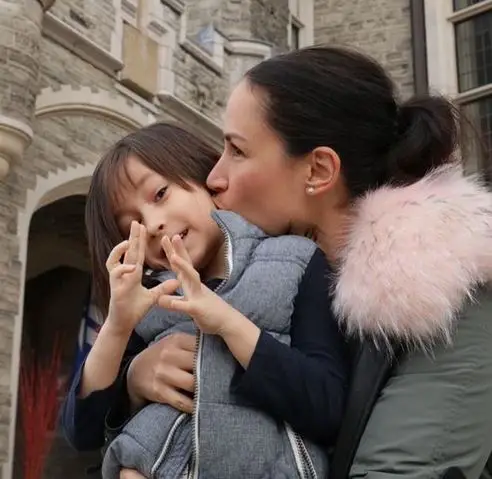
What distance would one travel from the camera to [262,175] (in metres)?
1.26

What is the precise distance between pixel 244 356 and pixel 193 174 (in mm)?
435

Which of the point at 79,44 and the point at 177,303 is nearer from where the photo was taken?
the point at 177,303

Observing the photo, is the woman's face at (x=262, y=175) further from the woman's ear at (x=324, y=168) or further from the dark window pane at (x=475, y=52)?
the dark window pane at (x=475, y=52)

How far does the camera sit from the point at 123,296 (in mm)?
1189

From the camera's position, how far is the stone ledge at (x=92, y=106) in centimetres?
503

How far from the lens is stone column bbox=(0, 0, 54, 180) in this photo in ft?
14.6

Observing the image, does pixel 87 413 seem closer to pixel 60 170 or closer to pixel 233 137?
pixel 233 137

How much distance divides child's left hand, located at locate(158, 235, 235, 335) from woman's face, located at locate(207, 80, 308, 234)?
178 millimetres

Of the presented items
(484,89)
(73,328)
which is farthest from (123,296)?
(484,89)

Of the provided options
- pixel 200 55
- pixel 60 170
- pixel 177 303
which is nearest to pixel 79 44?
pixel 60 170

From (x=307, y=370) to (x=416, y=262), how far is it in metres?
0.19

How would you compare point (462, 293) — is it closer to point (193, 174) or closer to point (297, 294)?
point (297, 294)

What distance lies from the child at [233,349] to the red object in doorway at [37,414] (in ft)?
16.2

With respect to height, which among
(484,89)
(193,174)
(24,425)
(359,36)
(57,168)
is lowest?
(24,425)
